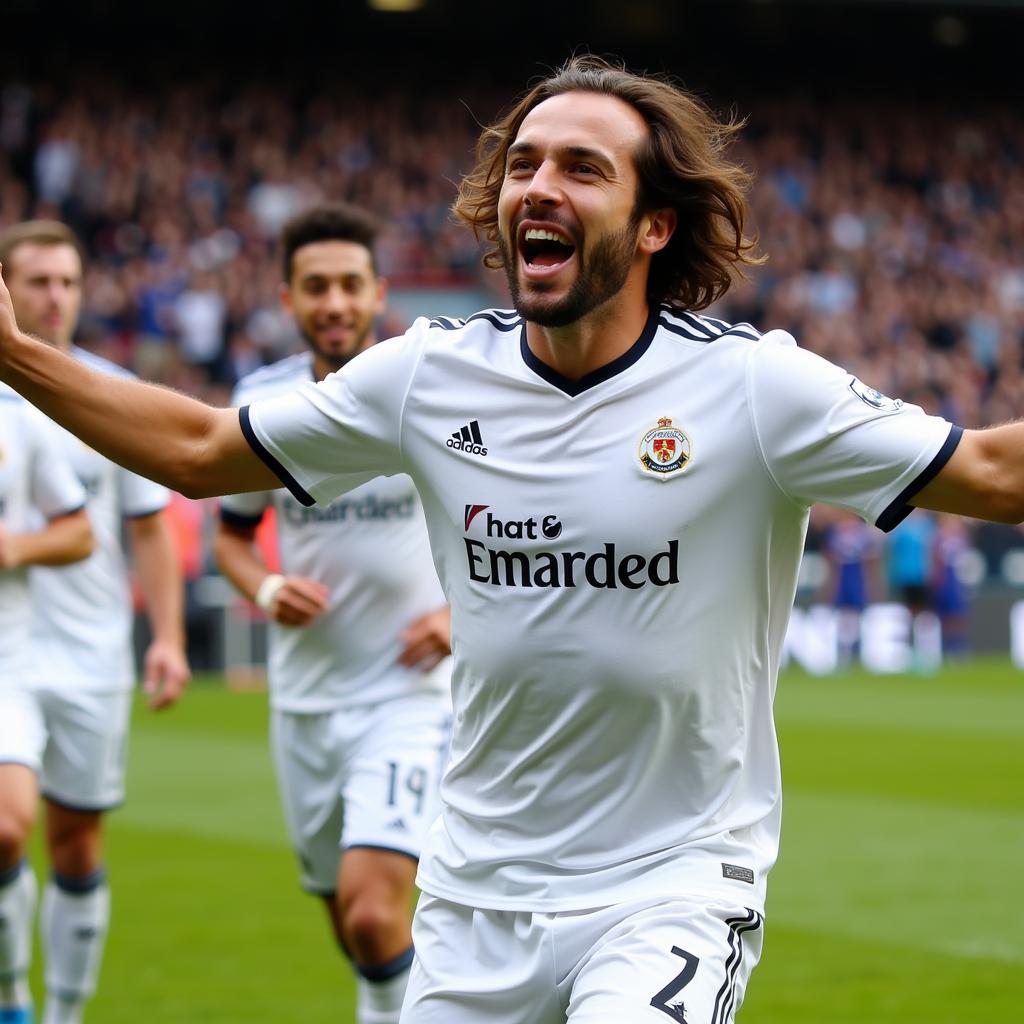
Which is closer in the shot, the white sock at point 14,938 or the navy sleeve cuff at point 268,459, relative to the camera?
the navy sleeve cuff at point 268,459

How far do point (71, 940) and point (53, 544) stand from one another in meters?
1.38

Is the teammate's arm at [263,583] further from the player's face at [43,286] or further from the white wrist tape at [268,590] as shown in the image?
the player's face at [43,286]

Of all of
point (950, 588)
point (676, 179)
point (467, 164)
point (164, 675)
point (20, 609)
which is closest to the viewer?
point (676, 179)

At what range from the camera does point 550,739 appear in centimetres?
347

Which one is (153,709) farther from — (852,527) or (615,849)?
(852,527)

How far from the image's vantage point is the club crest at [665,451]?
341 centimetres

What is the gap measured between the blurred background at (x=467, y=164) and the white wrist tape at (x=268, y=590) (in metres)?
12.7

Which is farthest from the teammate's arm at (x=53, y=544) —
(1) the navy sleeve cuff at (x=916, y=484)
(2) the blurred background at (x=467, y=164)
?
(2) the blurred background at (x=467, y=164)

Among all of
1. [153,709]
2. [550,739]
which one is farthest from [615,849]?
[153,709]

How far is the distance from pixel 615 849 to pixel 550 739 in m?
0.23

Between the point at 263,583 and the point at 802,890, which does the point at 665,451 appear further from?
the point at 802,890

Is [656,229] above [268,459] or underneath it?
above

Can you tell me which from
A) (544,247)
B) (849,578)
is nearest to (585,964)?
(544,247)

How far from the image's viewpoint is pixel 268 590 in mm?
5973
